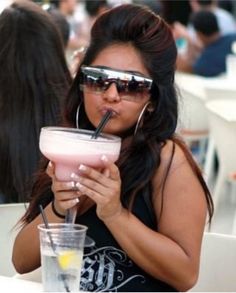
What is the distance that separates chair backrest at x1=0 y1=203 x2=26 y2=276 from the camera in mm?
2324

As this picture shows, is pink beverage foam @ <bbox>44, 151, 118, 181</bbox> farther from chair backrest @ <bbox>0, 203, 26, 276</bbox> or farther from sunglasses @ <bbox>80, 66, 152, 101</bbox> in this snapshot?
chair backrest @ <bbox>0, 203, 26, 276</bbox>

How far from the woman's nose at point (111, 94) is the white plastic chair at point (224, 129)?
2.34 meters

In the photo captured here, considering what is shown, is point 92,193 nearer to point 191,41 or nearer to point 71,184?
point 71,184

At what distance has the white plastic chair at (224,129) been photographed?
13.8ft

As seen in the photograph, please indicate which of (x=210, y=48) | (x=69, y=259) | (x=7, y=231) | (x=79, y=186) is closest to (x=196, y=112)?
(x=210, y=48)

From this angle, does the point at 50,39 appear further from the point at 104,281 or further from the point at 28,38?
the point at 104,281

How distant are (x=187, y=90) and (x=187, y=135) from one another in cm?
31

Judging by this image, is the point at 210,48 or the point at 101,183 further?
the point at 210,48

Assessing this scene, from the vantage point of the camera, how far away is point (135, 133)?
1.91 m

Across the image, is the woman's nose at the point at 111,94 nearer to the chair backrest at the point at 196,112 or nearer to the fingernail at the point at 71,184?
the fingernail at the point at 71,184

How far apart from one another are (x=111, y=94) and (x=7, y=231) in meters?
0.70

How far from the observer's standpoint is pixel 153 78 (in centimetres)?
191

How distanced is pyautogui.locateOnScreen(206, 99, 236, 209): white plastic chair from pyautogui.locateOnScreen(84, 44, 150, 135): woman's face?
2.25 m

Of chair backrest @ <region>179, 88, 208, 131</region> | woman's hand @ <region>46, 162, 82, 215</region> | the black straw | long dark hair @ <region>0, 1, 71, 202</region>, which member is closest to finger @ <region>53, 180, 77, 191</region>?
woman's hand @ <region>46, 162, 82, 215</region>
